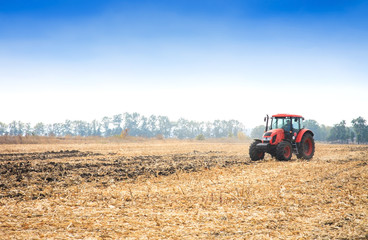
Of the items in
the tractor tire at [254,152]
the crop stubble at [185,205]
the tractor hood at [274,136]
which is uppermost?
the tractor hood at [274,136]

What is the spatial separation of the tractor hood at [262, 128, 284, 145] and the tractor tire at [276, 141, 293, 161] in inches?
16.0

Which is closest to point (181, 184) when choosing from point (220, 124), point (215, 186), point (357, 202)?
point (215, 186)

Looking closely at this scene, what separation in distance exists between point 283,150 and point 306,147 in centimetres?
323

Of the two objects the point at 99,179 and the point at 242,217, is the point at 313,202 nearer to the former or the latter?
the point at 242,217

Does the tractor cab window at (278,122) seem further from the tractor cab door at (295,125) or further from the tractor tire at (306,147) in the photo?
the tractor tire at (306,147)

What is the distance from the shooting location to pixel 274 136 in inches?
584

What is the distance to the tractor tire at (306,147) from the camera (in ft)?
51.5

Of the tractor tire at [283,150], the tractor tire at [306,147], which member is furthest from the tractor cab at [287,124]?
the tractor tire at [283,150]

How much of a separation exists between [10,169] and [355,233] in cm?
1332

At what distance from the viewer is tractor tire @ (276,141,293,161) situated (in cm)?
1436

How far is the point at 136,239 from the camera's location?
461 centimetres

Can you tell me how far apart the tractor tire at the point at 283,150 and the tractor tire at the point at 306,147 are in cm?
117

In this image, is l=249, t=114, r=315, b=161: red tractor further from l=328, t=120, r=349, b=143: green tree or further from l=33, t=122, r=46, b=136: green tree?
l=33, t=122, r=46, b=136: green tree

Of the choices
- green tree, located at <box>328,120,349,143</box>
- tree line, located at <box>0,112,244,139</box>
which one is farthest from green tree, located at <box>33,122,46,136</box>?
green tree, located at <box>328,120,349,143</box>
